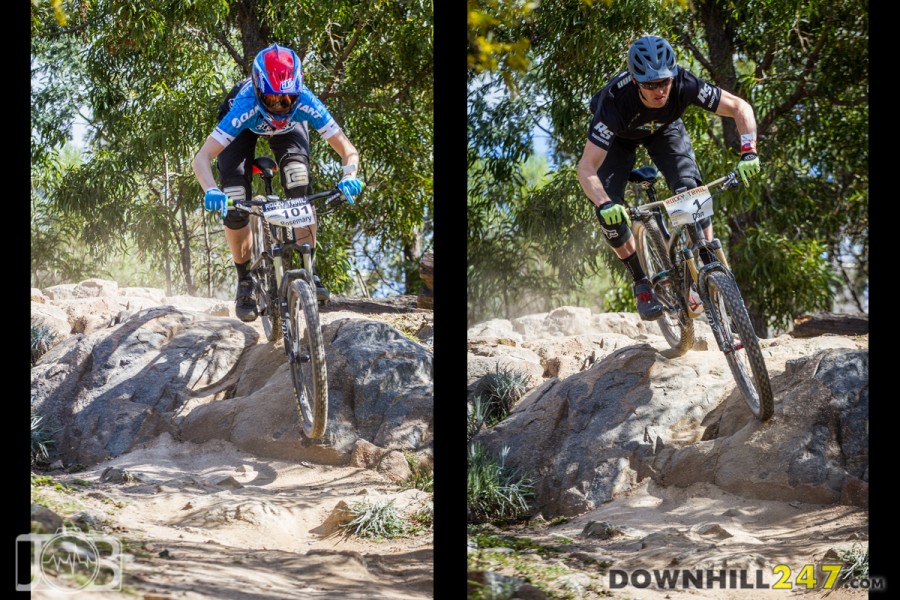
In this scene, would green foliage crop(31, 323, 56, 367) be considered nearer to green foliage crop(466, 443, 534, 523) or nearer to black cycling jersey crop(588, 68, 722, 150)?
green foliage crop(466, 443, 534, 523)

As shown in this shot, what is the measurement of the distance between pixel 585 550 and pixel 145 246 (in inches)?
170

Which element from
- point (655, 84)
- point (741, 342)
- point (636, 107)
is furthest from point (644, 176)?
point (741, 342)

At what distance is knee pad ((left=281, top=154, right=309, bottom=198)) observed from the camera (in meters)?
5.84

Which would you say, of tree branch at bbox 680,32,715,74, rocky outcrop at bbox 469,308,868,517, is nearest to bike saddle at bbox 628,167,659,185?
rocky outcrop at bbox 469,308,868,517

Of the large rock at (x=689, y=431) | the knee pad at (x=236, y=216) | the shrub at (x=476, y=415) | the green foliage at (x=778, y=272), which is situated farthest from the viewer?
the green foliage at (x=778, y=272)

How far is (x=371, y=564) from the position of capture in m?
5.12

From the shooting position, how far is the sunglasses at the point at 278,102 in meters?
5.49

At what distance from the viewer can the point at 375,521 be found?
17.8 feet

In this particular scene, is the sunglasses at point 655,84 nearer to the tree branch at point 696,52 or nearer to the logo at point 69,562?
the tree branch at point 696,52

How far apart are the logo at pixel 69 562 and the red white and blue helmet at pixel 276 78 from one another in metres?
2.47

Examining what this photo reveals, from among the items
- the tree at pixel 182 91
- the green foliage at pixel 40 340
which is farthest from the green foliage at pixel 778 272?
the green foliage at pixel 40 340

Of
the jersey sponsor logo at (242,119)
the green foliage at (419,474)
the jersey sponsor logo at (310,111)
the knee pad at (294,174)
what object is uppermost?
the jersey sponsor logo at (310,111)
